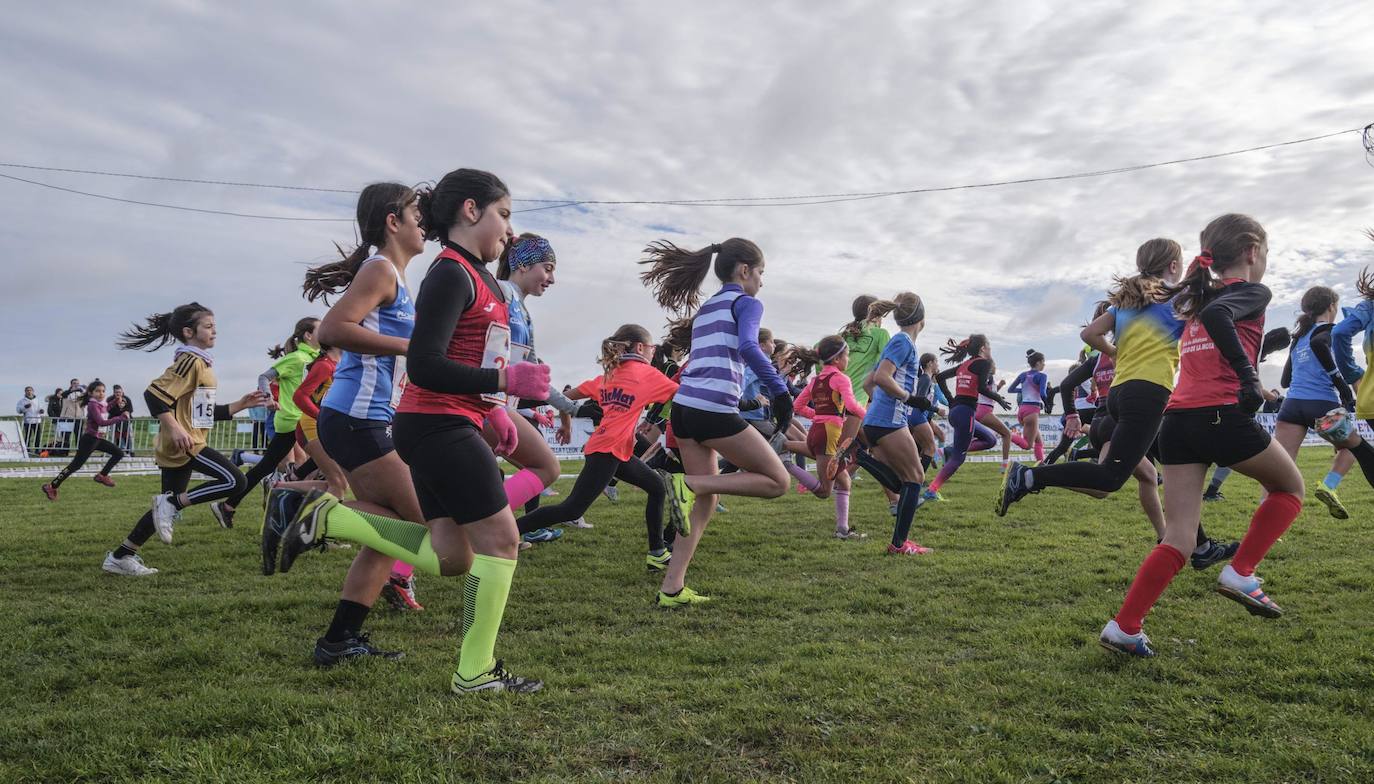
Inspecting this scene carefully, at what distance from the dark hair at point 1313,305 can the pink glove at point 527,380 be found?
7830mm

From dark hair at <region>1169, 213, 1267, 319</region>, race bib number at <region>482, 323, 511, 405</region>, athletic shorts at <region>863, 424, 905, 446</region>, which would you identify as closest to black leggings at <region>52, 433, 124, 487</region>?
athletic shorts at <region>863, 424, 905, 446</region>

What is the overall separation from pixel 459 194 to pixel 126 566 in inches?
186

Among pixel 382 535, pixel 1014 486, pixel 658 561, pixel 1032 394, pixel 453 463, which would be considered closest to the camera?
pixel 453 463

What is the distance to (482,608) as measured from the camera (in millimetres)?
3471

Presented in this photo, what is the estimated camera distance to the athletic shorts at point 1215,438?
421 centimetres

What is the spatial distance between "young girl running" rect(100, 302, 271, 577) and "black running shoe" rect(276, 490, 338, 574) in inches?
142

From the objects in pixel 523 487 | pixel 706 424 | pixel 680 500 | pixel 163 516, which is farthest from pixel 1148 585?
pixel 163 516

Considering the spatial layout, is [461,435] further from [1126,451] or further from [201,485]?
[201,485]

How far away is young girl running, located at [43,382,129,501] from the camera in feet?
41.1

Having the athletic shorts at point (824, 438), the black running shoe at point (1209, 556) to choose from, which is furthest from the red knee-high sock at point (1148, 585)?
the athletic shorts at point (824, 438)

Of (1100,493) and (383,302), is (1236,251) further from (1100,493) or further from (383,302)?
(383,302)

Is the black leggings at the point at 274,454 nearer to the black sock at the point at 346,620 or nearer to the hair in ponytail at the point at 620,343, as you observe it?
the hair in ponytail at the point at 620,343

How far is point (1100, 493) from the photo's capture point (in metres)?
4.92

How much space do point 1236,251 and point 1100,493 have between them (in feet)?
4.72
